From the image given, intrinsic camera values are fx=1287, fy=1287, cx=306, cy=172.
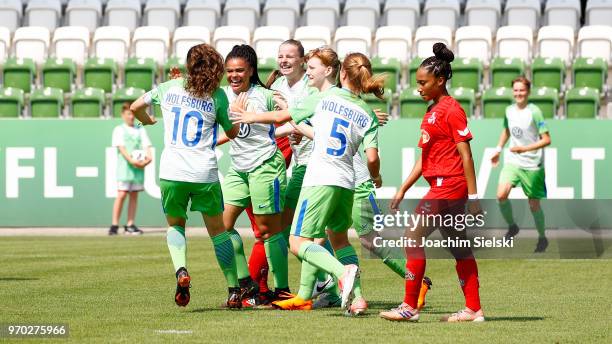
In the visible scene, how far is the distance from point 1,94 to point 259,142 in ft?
45.1

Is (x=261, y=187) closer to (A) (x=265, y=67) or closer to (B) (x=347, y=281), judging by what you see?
(B) (x=347, y=281)

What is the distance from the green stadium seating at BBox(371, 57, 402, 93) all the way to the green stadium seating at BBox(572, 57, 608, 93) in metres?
3.22

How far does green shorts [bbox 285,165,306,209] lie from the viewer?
10344 mm

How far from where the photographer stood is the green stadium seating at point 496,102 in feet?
72.3

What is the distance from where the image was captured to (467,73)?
23.5 m

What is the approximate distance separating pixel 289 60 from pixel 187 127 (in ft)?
4.13

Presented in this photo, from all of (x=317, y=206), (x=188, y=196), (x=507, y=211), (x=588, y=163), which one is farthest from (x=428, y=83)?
(x=588, y=163)

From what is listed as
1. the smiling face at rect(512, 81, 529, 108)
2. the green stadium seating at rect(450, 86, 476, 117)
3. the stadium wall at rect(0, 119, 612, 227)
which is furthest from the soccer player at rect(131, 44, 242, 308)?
the green stadium seating at rect(450, 86, 476, 117)

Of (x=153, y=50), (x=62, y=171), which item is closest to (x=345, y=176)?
(x=62, y=171)

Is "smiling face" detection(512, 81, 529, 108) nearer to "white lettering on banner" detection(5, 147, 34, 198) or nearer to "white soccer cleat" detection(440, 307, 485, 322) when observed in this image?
"white soccer cleat" detection(440, 307, 485, 322)

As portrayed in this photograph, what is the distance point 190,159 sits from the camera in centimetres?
950

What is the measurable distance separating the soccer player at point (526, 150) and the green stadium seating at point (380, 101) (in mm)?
4419

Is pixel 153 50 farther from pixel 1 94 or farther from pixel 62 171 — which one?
pixel 62 171

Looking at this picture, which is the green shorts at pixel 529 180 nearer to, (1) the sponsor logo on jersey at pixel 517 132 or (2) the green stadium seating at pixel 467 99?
(1) the sponsor logo on jersey at pixel 517 132
